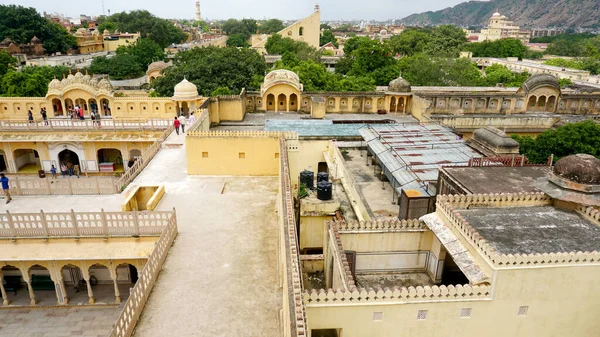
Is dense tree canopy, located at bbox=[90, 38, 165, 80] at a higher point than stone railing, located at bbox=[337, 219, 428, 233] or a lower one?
higher

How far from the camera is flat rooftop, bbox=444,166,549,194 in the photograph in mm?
14406

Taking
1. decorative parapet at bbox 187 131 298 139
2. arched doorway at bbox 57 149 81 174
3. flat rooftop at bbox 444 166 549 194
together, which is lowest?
arched doorway at bbox 57 149 81 174

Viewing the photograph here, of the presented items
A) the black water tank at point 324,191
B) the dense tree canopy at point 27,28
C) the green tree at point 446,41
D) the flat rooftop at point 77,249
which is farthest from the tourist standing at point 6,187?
the green tree at point 446,41

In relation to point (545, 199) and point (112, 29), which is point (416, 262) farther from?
point (112, 29)

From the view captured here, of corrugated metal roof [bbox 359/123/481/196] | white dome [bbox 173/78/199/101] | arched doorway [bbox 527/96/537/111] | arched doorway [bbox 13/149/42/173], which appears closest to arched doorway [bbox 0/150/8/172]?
arched doorway [bbox 13/149/42/173]

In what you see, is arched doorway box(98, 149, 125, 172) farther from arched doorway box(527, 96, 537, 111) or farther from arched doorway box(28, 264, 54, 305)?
arched doorway box(527, 96, 537, 111)

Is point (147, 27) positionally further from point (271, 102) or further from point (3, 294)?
point (3, 294)

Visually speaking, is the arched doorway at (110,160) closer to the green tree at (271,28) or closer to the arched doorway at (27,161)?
the arched doorway at (27,161)

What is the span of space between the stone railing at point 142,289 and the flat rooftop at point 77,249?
5.92 ft

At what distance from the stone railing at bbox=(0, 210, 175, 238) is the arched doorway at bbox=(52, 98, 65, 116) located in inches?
865

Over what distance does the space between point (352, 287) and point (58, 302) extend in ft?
43.1

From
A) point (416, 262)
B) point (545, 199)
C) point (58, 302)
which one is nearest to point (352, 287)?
point (416, 262)

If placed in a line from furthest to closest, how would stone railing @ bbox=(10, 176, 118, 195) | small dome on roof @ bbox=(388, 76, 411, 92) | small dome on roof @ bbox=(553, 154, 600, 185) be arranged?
small dome on roof @ bbox=(388, 76, 411, 92) → stone railing @ bbox=(10, 176, 118, 195) → small dome on roof @ bbox=(553, 154, 600, 185)

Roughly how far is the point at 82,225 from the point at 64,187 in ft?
14.5
